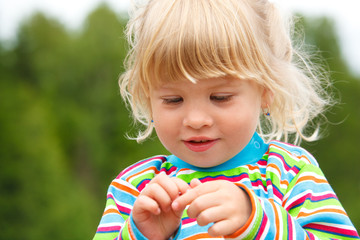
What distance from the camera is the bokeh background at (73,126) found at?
24.3m

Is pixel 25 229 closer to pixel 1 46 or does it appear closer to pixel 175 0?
pixel 1 46

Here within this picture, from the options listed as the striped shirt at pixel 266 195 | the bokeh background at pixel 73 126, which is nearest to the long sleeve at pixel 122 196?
the striped shirt at pixel 266 195

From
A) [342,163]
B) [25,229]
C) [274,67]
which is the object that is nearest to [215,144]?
[274,67]

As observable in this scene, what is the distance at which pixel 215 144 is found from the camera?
212 cm

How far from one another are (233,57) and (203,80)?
147mm

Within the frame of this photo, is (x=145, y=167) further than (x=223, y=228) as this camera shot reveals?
Yes

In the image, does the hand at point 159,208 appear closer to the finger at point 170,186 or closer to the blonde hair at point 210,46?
the finger at point 170,186

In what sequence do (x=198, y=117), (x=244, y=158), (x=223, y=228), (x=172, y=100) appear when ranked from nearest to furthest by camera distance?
(x=223, y=228)
(x=198, y=117)
(x=172, y=100)
(x=244, y=158)

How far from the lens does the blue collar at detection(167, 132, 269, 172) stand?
7.28ft

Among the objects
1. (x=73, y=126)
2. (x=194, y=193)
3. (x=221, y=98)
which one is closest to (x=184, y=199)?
(x=194, y=193)

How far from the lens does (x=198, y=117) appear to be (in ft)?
6.64

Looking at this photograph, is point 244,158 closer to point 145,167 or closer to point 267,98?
point 267,98

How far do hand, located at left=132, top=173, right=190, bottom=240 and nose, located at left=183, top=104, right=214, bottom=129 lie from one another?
0.23m

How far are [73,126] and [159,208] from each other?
89.7 feet
